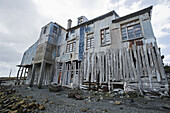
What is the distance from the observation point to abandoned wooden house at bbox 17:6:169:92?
5.84 metres

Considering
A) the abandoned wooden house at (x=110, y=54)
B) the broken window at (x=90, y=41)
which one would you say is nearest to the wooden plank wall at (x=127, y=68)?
the abandoned wooden house at (x=110, y=54)

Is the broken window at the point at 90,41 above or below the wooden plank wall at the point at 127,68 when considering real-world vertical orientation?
above

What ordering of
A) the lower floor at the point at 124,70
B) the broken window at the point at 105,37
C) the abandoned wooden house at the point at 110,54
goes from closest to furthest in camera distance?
the lower floor at the point at 124,70
the abandoned wooden house at the point at 110,54
the broken window at the point at 105,37

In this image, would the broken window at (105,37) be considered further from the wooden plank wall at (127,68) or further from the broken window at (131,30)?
the broken window at (131,30)

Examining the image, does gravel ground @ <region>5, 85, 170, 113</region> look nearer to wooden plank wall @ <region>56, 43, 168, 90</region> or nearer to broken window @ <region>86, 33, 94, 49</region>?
wooden plank wall @ <region>56, 43, 168, 90</region>

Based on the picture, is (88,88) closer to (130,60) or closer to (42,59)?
(130,60)

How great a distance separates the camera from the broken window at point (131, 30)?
23.1 feet

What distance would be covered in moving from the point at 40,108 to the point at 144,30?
8415mm

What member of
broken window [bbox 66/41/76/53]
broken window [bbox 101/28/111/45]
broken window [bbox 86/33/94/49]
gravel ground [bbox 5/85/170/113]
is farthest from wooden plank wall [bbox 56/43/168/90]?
broken window [bbox 66/41/76/53]

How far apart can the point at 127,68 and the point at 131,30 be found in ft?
11.6

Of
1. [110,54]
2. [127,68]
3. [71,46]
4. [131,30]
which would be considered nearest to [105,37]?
[110,54]

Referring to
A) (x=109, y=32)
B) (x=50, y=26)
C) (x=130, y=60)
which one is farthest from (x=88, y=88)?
(x=50, y=26)

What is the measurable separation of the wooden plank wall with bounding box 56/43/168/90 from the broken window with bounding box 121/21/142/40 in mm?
1102

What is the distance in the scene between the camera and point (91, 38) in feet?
31.6
